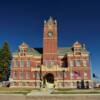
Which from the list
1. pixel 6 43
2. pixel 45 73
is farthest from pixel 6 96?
pixel 6 43

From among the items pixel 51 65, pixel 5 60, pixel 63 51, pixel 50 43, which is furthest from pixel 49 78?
pixel 5 60

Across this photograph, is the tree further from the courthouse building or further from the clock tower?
the clock tower

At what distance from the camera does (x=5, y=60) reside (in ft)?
266

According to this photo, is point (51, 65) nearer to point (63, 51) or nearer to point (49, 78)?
point (49, 78)

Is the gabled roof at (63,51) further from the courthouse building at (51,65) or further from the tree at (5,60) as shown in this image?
the tree at (5,60)

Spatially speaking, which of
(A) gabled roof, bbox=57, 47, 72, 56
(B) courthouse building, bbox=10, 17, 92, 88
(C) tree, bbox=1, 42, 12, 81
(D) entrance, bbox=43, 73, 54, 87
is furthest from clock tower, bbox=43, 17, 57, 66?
(C) tree, bbox=1, 42, 12, 81

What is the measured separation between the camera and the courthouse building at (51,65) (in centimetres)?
6900

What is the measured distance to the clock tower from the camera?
71.0m

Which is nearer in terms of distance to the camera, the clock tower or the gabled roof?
the clock tower

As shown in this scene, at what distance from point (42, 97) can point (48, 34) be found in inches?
2442

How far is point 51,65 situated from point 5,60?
2026 cm

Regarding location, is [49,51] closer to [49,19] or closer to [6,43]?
[49,19]

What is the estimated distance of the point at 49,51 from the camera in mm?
71688

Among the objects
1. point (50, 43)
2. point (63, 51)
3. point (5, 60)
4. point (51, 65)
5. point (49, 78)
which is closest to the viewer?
point (51, 65)
